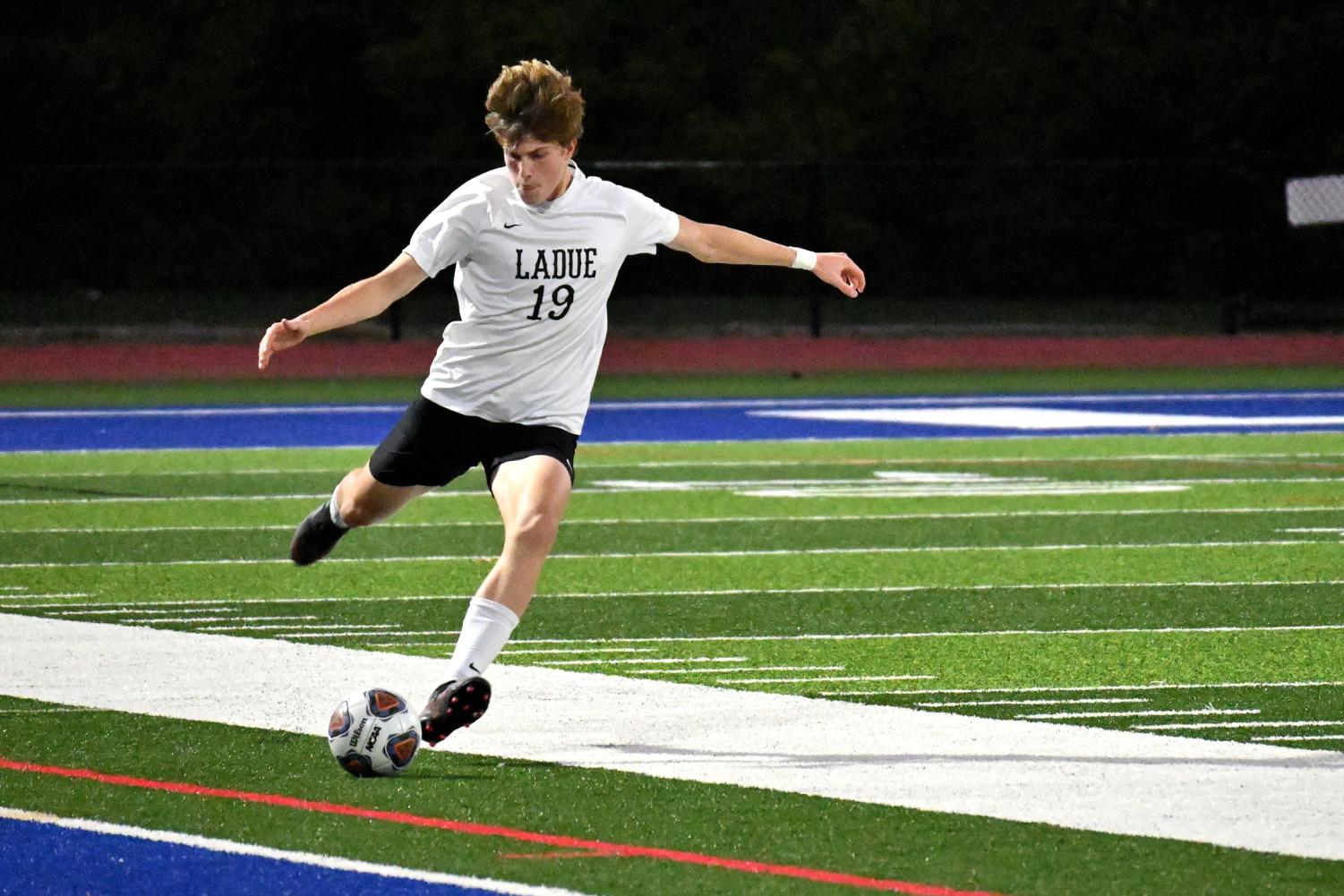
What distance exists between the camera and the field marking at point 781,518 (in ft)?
47.3

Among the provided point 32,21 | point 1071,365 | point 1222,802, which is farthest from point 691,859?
point 32,21

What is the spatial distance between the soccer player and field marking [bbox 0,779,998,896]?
55 cm

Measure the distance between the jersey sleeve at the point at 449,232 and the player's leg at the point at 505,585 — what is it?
66 cm

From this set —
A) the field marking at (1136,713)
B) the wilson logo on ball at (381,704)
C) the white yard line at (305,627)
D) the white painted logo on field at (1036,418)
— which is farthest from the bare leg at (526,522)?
the white painted logo on field at (1036,418)

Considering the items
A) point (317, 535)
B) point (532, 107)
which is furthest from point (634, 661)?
point (532, 107)

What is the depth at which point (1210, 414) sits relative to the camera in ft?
78.2

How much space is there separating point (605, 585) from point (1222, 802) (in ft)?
18.1

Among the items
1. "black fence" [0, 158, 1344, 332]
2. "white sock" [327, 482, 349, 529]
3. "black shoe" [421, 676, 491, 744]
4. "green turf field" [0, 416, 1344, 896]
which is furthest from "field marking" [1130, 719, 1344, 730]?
"black fence" [0, 158, 1344, 332]

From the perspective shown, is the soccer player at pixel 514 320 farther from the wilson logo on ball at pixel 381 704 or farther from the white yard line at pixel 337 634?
the white yard line at pixel 337 634

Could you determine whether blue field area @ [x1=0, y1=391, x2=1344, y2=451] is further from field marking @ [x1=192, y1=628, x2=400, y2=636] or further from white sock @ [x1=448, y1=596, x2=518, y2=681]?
white sock @ [x1=448, y1=596, x2=518, y2=681]

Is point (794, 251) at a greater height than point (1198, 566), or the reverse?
point (794, 251)

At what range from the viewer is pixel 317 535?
339 inches

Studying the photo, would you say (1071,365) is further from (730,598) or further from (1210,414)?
(730,598)

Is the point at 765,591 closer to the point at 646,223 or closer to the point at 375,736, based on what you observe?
the point at 646,223
